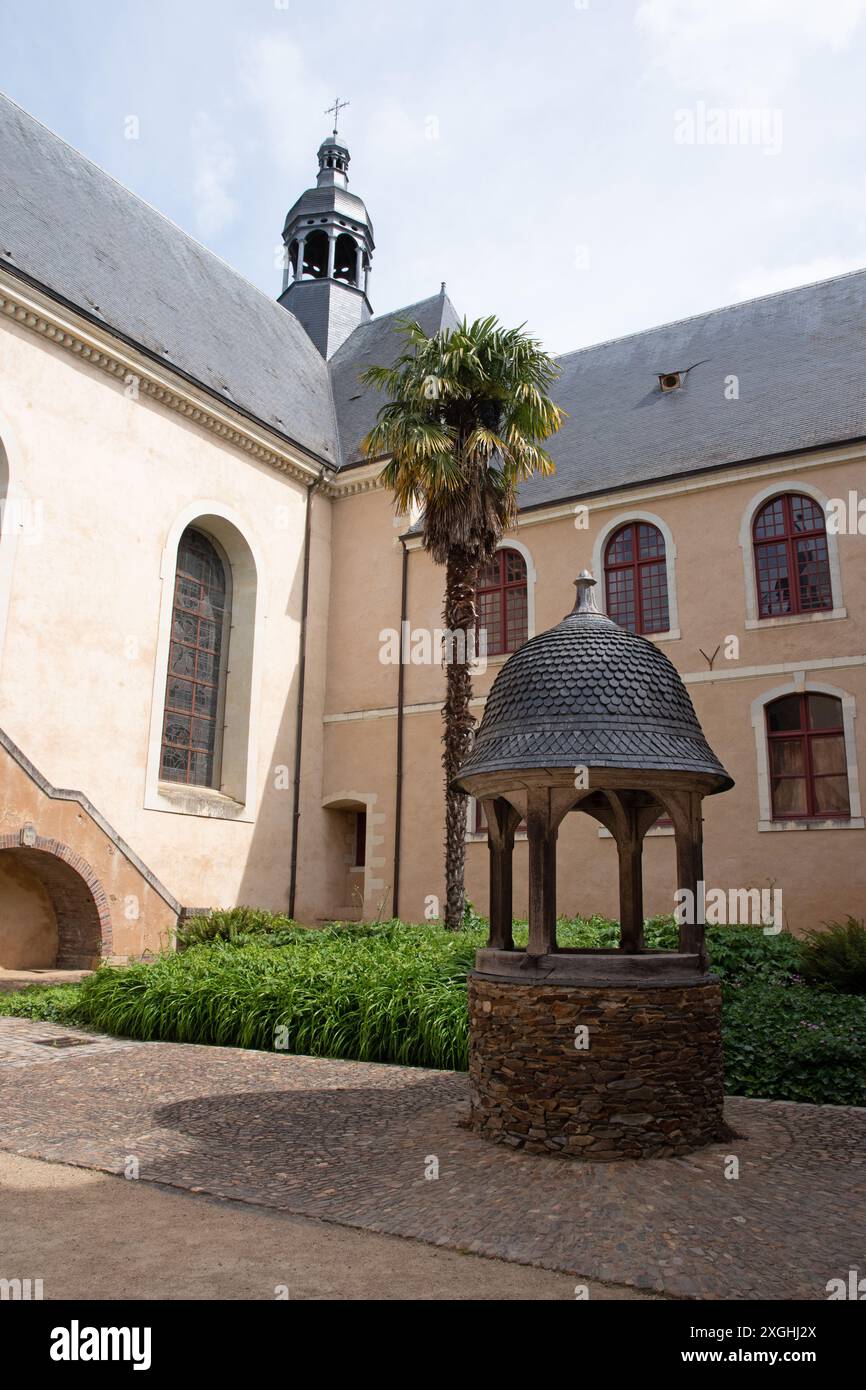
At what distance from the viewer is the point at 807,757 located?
16766 mm

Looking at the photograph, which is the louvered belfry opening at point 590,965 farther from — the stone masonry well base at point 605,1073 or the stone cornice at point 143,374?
the stone cornice at point 143,374

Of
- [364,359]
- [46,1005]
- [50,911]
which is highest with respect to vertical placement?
[364,359]

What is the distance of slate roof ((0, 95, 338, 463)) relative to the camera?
17.9m

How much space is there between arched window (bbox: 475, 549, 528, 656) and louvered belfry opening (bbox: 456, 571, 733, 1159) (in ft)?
42.3

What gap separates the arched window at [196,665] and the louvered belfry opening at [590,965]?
12.8m

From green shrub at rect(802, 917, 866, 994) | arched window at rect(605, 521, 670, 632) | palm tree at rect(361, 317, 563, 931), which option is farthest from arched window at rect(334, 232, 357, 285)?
green shrub at rect(802, 917, 866, 994)

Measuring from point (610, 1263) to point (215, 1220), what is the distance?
6.46ft

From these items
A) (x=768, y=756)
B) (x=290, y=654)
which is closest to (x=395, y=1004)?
(x=768, y=756)

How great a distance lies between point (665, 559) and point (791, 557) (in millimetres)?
2317

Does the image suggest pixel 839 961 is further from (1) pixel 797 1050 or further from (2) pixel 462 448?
(2) pixel 462 448

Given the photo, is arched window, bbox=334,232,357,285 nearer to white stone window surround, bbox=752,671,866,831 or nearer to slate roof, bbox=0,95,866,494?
slate roof, bbox=0,95,866,494

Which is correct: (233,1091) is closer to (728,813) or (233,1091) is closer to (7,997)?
(7,997)

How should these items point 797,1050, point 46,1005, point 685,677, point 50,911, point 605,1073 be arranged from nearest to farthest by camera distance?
point 605,1073, point 797,1050, point 46,1005, point 50,911, point 685,677

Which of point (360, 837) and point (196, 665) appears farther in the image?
point (360, 837)
